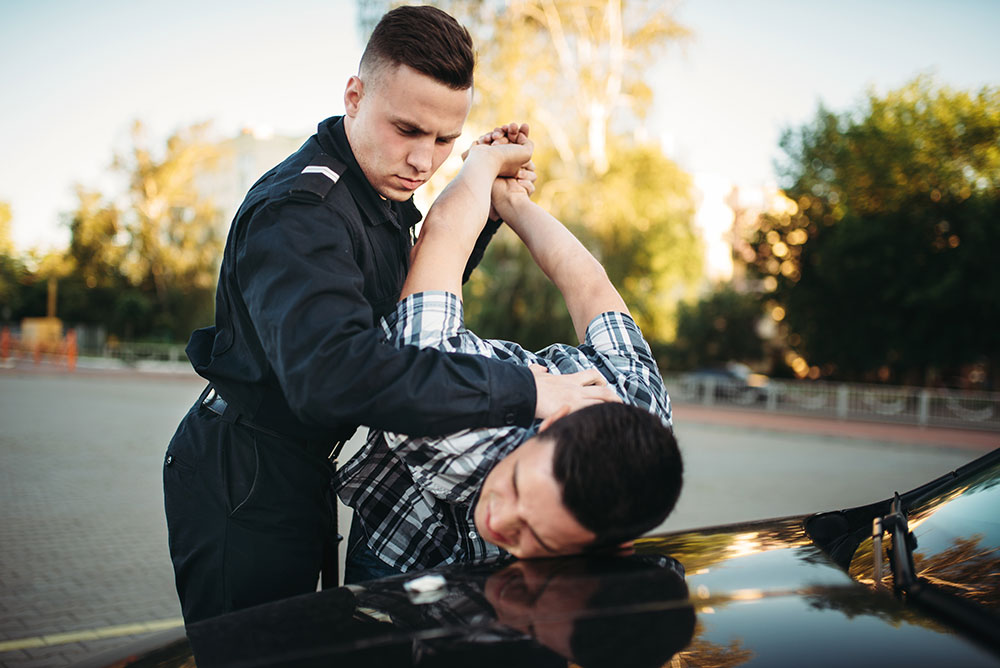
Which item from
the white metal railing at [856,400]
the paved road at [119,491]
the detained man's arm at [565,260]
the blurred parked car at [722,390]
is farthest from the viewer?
the blurred parked car at [722,390]

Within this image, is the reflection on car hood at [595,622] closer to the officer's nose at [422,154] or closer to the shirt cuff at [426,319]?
the shirt cuff at [426,319]

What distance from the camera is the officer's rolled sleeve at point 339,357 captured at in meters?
1.65

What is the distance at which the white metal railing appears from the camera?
20.2m

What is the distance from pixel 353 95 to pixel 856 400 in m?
22.8

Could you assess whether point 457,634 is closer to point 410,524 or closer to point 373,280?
point 410,524

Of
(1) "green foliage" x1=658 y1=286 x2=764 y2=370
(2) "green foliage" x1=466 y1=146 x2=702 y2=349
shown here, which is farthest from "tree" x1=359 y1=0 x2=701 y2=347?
(1) "green foliage" x1=658 y1=286 x2=764 y2=370

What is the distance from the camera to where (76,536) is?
6957mm

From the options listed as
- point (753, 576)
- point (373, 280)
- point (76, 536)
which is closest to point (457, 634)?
point (753, 576)

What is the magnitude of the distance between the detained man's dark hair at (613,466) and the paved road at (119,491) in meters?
0.24

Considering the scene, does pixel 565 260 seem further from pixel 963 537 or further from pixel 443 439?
pixel 963 537

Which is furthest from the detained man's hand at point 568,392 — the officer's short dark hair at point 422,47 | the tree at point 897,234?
the tree at point 897,234

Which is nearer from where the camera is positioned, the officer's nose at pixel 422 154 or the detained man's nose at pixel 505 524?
the detained man's nose at pixel 505 524

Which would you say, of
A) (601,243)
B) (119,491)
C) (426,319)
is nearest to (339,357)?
(426,319)

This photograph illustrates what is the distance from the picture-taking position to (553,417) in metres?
1.75
